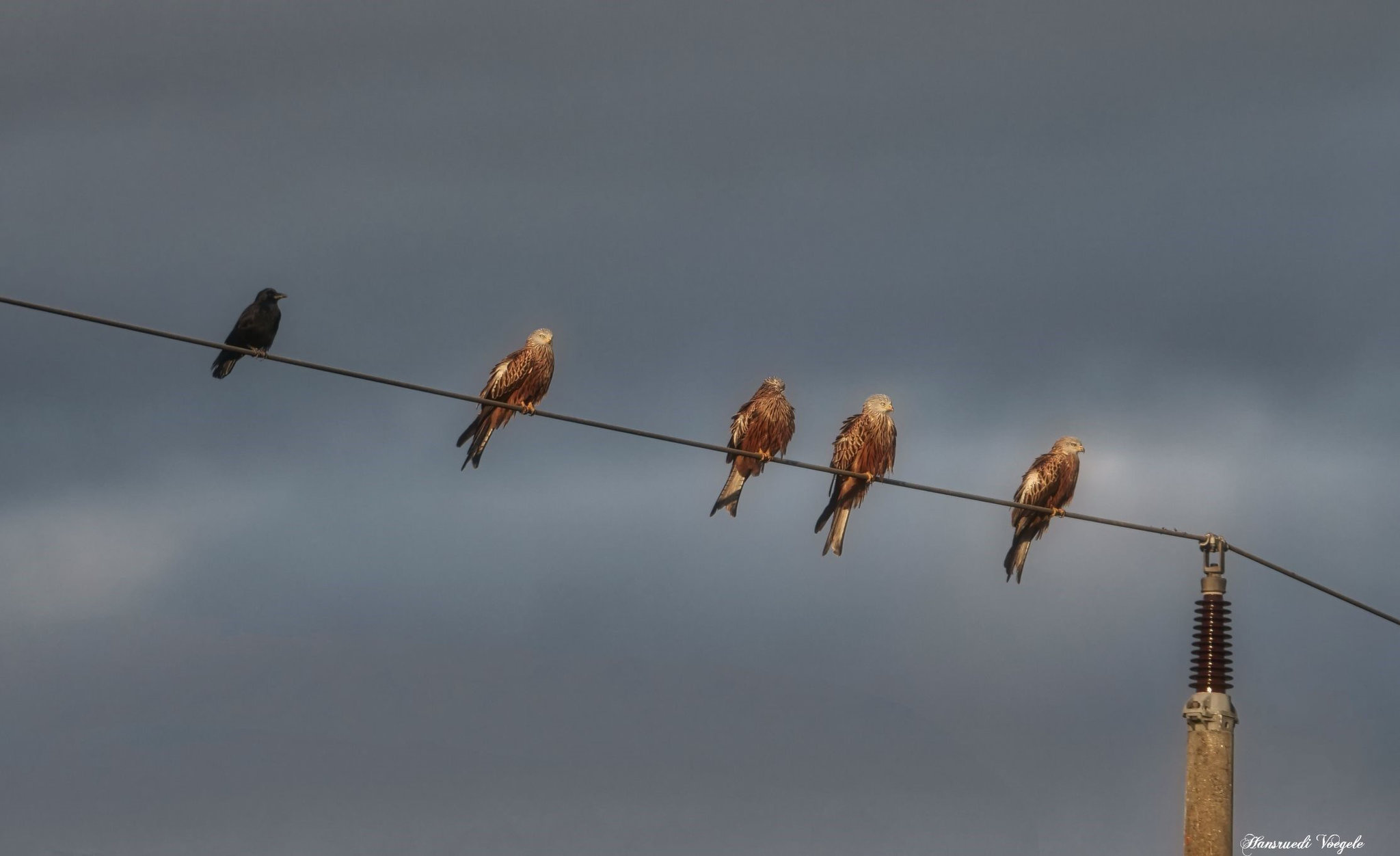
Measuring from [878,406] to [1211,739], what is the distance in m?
6.95

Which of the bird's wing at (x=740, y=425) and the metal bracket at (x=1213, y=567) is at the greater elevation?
the bird's wing at (x=740, y=425)

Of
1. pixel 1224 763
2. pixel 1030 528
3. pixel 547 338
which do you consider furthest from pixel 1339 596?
pixel 547 338

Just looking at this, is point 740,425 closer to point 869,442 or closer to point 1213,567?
point 869,442

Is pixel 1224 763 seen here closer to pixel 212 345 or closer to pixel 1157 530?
pixel 1157 530

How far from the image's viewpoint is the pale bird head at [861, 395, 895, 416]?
15602 mm

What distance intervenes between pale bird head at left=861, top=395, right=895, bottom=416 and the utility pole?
244 inches

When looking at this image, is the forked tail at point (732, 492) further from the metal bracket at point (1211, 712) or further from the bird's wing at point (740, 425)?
the metal bracket at point (1211, 712)

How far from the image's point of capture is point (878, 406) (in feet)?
51.3

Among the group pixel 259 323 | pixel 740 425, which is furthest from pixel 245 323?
pixel 740 425

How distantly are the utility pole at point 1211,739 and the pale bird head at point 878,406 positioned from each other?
6.20 m

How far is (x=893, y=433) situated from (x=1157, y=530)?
561 centimetres

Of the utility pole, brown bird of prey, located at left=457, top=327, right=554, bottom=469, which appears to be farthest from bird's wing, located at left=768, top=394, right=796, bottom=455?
the utility pole

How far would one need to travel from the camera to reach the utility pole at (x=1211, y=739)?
8750mm

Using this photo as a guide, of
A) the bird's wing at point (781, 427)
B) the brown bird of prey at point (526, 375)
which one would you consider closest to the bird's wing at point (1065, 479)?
the bird's wing at point (781, 427)
